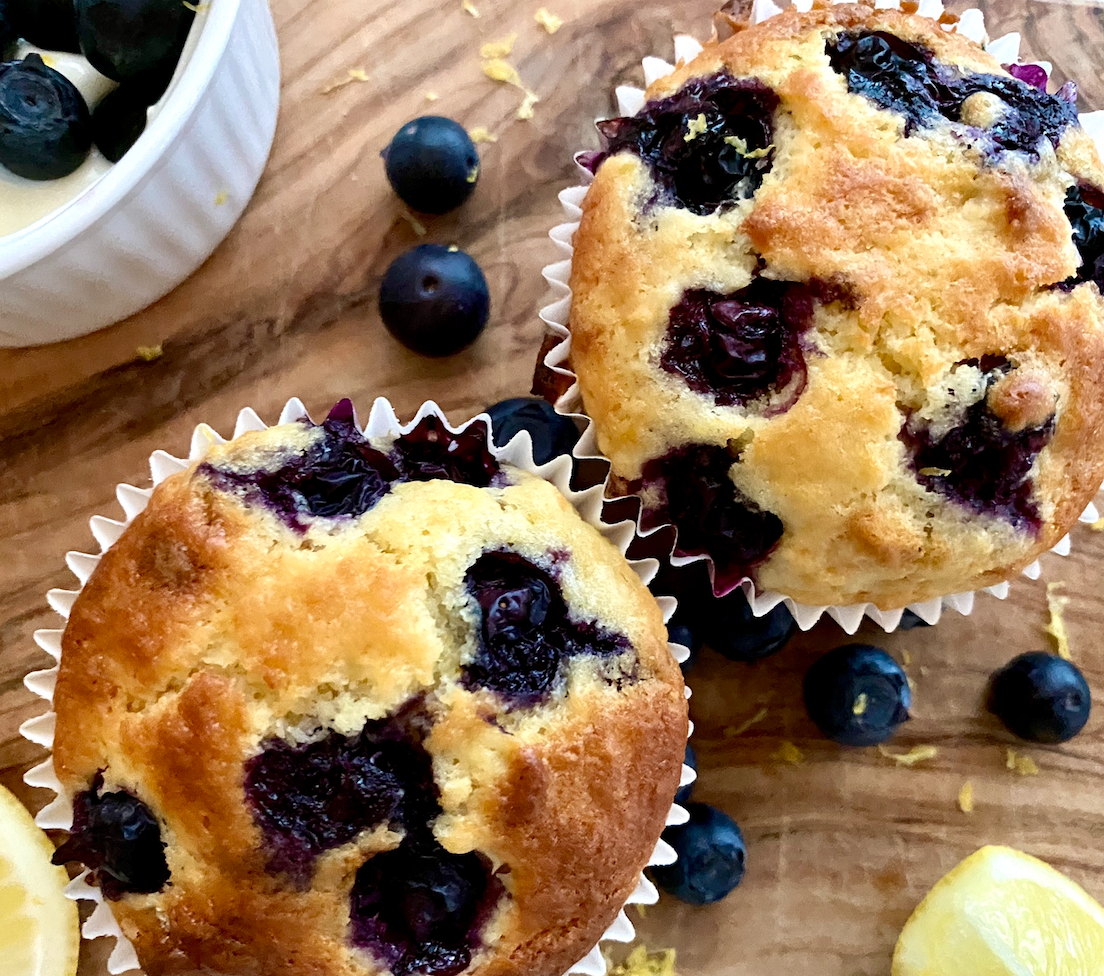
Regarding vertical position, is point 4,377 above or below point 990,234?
above

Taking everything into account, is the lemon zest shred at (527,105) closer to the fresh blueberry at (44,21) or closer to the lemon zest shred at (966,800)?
the fresh blueberry at (44,21)

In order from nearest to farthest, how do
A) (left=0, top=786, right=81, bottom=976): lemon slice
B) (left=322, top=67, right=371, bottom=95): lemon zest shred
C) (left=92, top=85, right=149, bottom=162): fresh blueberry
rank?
(left=92, top=85, right=149, bottom=162): fresh blueberry → (left=0, top=786, right=81, bottom=976): lemon slice → (left=322, top=67, right=371, bottom=95): lemon zest shred

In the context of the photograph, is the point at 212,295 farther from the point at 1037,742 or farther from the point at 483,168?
the point at 1037,742

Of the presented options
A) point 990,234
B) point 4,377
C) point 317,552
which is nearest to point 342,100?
point 4,377

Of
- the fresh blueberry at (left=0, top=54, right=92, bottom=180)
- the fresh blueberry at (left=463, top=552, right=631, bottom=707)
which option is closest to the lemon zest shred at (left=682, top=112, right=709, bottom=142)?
the fresh blueberry at (left=463, top=552, right=631, bottom=707)

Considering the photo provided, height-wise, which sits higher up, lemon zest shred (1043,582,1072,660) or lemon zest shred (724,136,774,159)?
lemon zest shred (724,136,774,159)

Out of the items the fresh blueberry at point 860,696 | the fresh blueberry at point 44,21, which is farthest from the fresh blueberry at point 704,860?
the fresh blueberry at point 44,21

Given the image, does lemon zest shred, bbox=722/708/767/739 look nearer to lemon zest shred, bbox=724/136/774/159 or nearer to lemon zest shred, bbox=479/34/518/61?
lemon zest shred, bbox=724/136/774/159
